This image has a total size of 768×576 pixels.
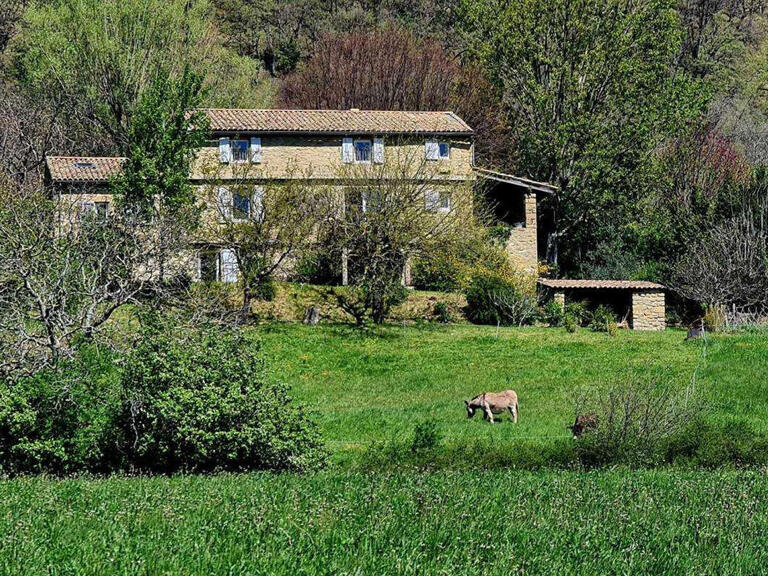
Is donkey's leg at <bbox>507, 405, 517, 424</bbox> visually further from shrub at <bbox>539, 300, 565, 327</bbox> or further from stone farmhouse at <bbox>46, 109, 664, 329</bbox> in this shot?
stone farmhouse at <bbox>46, 109, 664, 329</bbox>

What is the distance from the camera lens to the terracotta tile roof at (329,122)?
1827 inches

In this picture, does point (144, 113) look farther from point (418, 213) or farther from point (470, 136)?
point (470, 136)

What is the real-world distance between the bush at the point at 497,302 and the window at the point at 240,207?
29.2 feet

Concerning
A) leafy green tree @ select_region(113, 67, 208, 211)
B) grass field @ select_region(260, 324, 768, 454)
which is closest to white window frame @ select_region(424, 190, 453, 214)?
grass field @ select_region(260, 324, 768, 454)

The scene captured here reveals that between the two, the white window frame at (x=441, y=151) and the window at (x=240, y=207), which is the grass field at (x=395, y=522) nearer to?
the window at (x=240, y=207)

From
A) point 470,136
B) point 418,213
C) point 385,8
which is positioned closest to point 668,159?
point 470,136

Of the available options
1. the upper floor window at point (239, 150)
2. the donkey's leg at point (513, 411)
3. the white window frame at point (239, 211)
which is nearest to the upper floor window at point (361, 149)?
the upper floor window at point (239, 150)

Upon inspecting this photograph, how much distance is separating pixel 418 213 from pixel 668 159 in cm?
1886

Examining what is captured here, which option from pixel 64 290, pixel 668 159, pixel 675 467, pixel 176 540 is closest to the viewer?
pixel 176 540

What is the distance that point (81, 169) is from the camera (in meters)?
43.4

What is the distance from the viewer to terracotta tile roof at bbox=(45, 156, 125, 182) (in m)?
42.3

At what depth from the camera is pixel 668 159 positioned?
5172 cm

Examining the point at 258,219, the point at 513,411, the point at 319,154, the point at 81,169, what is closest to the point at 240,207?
the point at 258,219

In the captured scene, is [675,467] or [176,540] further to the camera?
[675,467]
